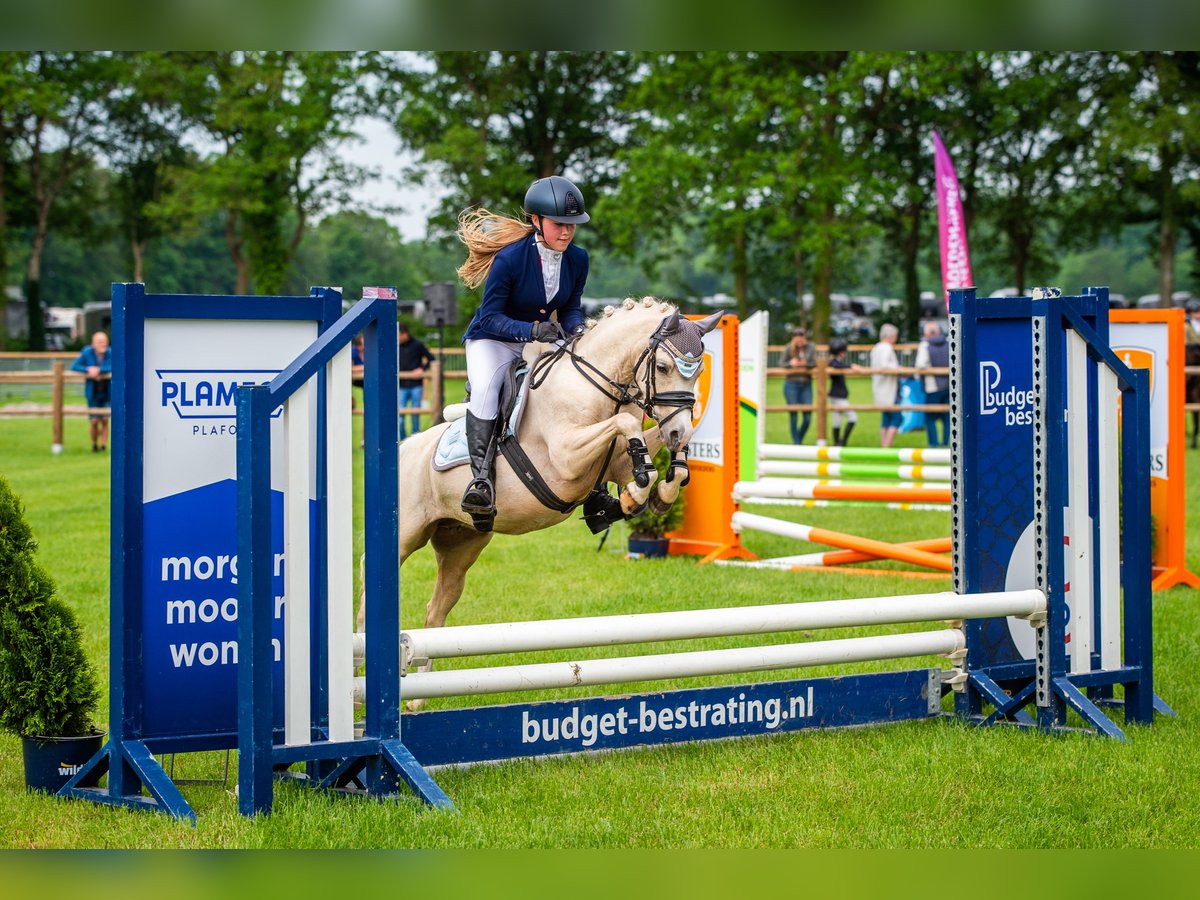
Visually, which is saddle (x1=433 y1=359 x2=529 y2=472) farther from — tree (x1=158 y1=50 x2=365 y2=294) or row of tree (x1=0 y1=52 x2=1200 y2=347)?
tree (x1=158 y1=50 x2=365 y2=294)

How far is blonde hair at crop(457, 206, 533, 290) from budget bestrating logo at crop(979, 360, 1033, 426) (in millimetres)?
1928

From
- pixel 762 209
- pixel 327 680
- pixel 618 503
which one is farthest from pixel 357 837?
pixel 762 209

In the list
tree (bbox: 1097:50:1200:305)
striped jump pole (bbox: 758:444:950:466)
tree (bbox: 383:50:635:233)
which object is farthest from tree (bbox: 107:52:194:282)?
striped jump pole (bbox: 758:444:950:466)

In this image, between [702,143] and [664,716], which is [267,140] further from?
[664,716]

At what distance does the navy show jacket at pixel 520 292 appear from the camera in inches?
209

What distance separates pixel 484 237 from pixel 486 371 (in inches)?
21.9

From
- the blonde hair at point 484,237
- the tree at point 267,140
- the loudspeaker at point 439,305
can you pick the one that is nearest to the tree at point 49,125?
the tree at point 267,140

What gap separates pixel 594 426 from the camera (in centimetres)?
518

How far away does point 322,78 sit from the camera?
37188mm

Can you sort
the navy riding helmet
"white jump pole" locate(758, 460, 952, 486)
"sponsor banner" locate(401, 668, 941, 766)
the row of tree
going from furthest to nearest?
the row of tree
"white jump pole" locate(758, 460, 952, 486)
the navy riding helmet
"sponsor banner" locate(401, 668, 941, 766)

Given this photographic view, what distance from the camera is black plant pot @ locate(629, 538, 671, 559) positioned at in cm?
998

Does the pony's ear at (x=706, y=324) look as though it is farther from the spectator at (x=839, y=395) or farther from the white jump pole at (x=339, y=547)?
the spectator at (x=839, y=395)

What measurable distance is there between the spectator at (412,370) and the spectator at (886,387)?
253 inches

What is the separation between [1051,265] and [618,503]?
123ft
